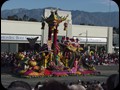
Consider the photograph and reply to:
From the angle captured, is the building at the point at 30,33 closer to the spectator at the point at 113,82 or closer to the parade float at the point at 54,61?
the parade float at the point at 54,61

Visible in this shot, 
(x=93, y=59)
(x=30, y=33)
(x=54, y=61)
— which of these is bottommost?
(x=93, y=59)

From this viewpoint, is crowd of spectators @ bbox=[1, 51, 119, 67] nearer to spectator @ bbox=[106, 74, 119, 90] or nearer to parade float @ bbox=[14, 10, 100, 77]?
parade float @ bbox=[14, 10, 100, 77]

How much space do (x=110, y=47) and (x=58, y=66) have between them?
27.6 metres

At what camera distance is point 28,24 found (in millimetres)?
40125

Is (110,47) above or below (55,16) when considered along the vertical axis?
below

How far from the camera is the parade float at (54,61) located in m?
22.3

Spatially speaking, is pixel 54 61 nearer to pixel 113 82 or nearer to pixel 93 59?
pixel 93 59

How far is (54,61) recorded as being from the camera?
23.2 metres

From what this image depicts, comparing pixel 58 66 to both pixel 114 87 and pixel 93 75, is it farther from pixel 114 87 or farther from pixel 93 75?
pixel 114 87

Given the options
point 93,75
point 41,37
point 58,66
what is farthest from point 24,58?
point 41,37

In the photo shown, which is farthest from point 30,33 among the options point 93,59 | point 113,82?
point 113,82

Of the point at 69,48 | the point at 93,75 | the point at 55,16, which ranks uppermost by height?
the point at 55,16

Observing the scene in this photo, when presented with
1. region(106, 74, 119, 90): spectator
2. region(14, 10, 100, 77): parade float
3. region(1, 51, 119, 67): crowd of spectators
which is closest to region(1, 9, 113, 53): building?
region(1, 51, 119, 67): crowd of spectators

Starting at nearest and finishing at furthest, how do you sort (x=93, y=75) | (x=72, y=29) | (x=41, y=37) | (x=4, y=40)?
(x=93, y=75)
(x=4, y=40)
(x=41, y=37)
(x=72, y=29)
